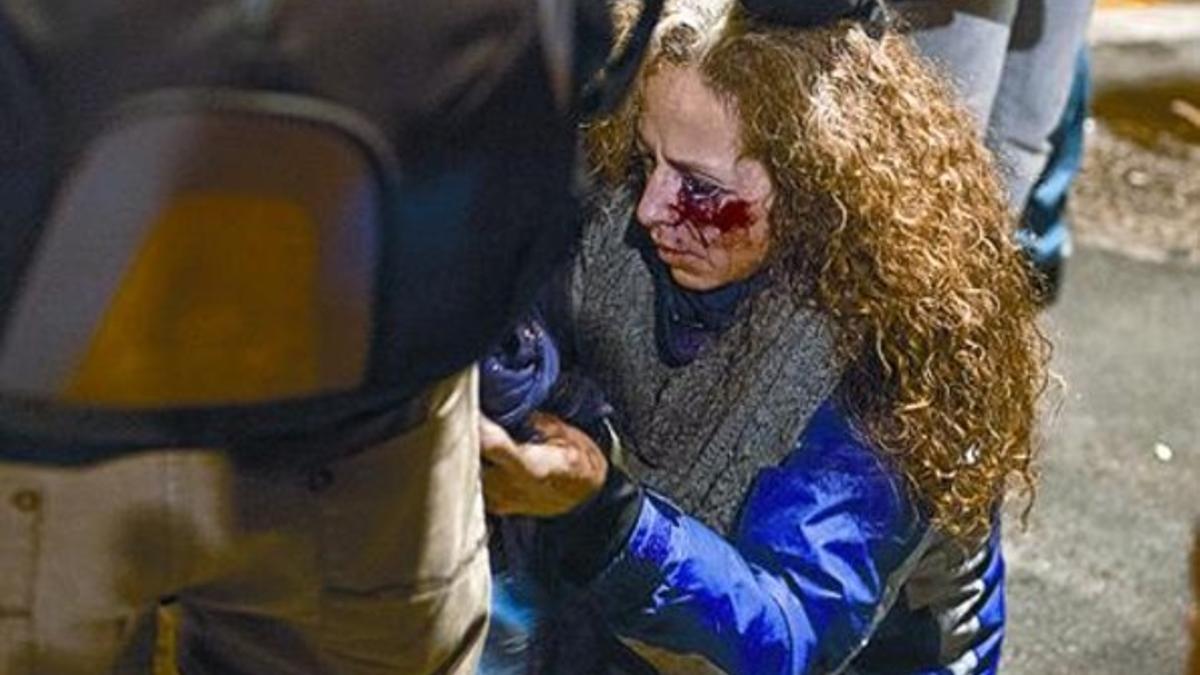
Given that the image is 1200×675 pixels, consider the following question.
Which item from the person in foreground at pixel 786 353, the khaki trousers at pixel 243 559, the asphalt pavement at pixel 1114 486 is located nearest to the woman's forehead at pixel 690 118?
the person in foreground at pixel 786 353

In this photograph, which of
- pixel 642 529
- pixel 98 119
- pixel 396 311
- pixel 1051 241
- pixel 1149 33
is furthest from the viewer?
pixel 1149 33

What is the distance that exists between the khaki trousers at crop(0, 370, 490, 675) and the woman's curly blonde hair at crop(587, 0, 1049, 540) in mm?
511

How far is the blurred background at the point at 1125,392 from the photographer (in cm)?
371

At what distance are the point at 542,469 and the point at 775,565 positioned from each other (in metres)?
0.33

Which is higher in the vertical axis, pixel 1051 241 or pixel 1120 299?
pixel 1051 241

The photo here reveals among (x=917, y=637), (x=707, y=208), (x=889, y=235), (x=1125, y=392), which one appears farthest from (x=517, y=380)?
(x=1125, y=392)

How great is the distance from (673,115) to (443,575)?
577 mm

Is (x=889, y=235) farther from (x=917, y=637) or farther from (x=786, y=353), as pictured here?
(x=917, y=637)

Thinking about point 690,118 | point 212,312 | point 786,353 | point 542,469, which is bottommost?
point 786,353

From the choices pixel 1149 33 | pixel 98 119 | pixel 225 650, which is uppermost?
pixel 98 119

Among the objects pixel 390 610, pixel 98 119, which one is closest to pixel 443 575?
pixel 390 610

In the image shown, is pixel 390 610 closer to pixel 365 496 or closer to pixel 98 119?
pixel 365 496

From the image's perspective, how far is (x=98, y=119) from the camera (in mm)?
1581

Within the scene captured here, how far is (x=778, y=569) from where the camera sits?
233cm
